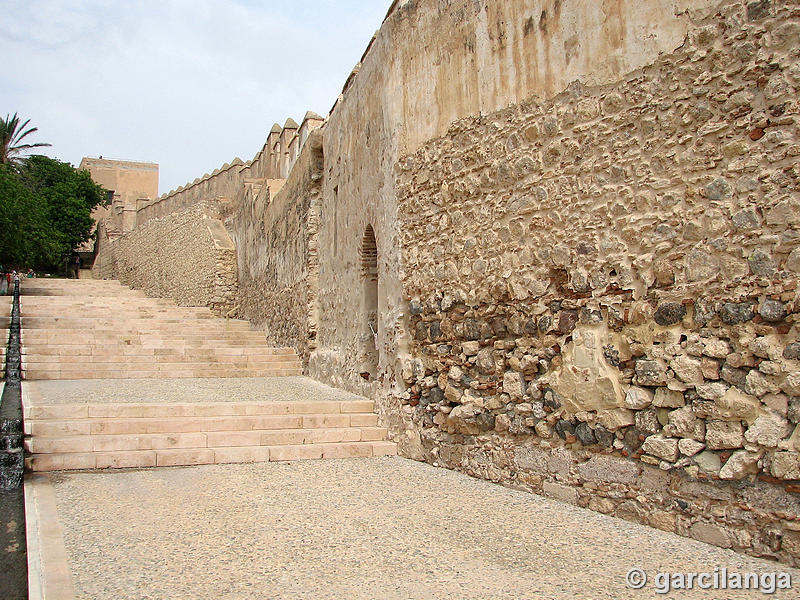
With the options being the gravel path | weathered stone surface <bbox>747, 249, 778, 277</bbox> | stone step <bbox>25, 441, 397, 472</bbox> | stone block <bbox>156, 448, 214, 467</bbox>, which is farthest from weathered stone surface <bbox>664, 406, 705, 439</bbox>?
the gravel path

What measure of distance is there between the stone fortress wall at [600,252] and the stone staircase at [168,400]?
89cm

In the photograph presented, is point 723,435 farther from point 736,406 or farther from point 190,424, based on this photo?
point 190,424

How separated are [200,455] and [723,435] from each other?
4039mm

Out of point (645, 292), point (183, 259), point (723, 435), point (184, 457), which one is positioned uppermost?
point (183, 259)

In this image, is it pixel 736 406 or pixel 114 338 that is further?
pixel 114 338

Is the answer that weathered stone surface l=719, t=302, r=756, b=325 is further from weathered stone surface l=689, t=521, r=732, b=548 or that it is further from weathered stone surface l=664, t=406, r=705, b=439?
weathered stone surface l=689, t=521, r=732, b=548

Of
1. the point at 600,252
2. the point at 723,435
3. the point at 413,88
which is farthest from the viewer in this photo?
the point at 413,88

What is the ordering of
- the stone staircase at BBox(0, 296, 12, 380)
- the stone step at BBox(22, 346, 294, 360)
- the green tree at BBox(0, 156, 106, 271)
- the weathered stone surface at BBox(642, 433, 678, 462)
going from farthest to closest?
the green tree at BBox(0, 156, 106, 271) → the stone step at BBox(22, 346, 294, 360) → the stone staircase at BBox(0, 296, 12, 380) → the weathered stone surface at BBox(642, 433, 678, 462)

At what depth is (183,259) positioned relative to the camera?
19328mm

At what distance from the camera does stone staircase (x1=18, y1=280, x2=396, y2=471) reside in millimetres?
5277

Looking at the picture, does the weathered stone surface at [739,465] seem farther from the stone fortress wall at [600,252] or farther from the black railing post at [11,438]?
the black railing post at [11,438]

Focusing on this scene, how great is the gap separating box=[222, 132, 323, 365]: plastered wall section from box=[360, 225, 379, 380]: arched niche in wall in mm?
2320

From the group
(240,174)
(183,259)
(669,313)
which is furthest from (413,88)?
(183,259)

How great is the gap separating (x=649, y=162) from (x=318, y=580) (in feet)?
10.1
